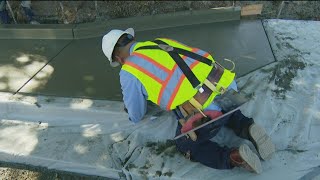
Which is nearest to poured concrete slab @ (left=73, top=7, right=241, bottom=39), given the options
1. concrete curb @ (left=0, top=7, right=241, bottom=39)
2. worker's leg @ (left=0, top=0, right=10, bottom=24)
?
concrete curb @ (left=0, top=7, right=241, bottom=39)

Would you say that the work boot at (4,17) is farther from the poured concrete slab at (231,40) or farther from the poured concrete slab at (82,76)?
the poured concrete slab at (231,40)

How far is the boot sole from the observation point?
2.68 metres

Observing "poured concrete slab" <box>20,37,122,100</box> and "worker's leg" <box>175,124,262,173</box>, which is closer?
"worker's leg" <box>175,124,262,173</box>

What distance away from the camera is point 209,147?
2900mm

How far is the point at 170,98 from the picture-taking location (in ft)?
9.06

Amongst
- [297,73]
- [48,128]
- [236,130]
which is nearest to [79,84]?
[48,128]

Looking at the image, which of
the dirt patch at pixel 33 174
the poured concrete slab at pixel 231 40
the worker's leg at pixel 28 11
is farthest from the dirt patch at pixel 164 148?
the worker's leg at pixel 28 11

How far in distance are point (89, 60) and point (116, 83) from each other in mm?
707

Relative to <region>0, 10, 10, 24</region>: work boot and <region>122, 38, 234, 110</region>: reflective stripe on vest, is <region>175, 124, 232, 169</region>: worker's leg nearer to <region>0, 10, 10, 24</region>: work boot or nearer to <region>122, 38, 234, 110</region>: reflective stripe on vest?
<region>122, 38, 234, 110</region>: reflective stripe on vest

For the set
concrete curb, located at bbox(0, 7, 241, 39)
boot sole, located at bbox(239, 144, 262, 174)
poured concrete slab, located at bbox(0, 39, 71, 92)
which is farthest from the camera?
concrete curb, located at bbox(0, 7, 241, 39)

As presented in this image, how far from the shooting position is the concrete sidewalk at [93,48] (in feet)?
13.6

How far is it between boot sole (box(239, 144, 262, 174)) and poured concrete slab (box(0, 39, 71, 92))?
2555mm

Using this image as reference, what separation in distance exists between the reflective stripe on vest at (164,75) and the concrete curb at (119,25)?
2.48 m

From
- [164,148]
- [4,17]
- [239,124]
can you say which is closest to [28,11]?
[4,17]
